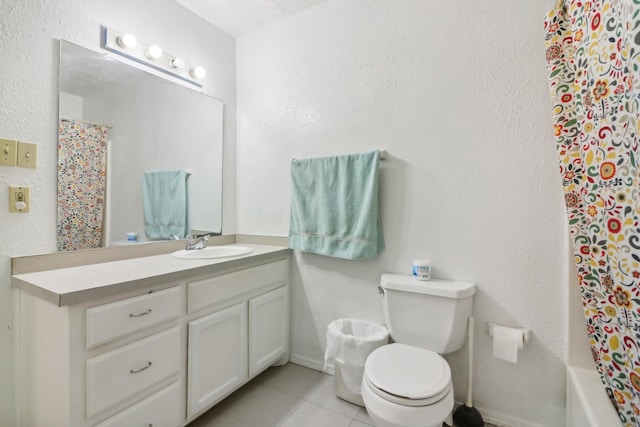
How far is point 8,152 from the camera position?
1258 mm

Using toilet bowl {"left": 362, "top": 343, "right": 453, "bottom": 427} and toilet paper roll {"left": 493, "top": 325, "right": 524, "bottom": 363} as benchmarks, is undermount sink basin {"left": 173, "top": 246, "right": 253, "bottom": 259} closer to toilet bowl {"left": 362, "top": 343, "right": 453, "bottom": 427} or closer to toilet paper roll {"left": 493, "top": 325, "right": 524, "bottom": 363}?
toilet bowl {"left": 362, "top": 343, "right": 453, "bottom": 427}

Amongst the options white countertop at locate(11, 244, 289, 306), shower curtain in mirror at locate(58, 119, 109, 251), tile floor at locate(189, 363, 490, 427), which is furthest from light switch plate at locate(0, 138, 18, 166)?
tile floor at locate(189, 363, 490, 427)

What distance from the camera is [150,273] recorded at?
50.6 inches

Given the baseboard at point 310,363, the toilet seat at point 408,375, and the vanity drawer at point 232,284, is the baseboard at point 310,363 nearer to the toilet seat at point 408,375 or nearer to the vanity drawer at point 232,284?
the vanity drawer at point 232,284

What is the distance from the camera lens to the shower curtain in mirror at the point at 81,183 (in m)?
1.43

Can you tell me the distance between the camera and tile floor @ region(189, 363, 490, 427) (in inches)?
60.1

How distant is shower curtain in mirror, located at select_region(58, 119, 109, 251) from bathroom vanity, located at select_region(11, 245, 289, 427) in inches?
6.9

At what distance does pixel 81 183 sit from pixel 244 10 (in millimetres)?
1536

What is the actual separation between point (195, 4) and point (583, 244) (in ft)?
8.37

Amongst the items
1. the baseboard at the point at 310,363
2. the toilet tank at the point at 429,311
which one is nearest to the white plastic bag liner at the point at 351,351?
the toilet tank at the point at 429,311

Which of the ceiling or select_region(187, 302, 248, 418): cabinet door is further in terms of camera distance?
the ceiling

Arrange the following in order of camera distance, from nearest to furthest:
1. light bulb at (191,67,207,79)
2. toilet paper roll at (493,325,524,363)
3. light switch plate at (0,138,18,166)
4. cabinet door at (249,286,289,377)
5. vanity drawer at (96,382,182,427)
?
1. vanity drawer at (96,382,182,427)
2. light switch plate at (0,138,18,166)
3. toilet paper roll at (493,325,524,363)
4. cabinet door at (249,286,289,377)
5. light bulb at (191,67,207,79)

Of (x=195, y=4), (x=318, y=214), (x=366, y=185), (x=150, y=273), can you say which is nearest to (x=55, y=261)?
(x=150, y=273)

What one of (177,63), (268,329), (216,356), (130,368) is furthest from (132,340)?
(177,63)
